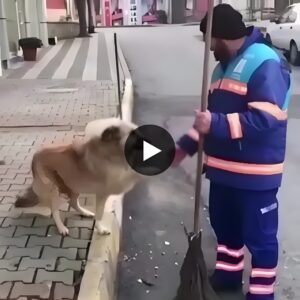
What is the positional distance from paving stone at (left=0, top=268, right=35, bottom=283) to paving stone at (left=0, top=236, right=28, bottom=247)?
1.44 ft

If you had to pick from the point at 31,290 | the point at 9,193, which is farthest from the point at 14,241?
the point at 9,193

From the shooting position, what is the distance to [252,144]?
349 centimetres

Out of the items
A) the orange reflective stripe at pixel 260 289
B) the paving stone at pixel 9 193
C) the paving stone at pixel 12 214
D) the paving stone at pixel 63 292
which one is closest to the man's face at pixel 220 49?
the orange reflective stripe at pixel 260 289

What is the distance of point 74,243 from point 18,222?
631mm

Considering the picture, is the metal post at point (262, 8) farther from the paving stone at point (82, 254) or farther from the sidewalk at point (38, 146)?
the paving stone at point (82, 254)

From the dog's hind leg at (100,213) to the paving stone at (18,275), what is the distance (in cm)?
58

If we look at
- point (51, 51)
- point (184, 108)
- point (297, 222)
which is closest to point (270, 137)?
point (297, 222)

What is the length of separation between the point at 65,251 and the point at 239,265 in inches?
46.6

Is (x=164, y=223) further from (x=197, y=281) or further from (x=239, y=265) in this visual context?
(x=197, y=281)

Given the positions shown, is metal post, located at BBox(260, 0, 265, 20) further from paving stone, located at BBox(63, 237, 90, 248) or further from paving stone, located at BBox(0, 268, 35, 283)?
paving stone, located at BBox(0, 268, 35, 283)

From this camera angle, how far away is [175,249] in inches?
193

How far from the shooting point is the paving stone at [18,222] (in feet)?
15.2

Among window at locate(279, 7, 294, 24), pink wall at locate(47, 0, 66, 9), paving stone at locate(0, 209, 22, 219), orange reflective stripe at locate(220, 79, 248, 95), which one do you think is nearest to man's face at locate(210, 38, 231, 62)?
orange reflective stripe at locate(220, 79, 248, 95)

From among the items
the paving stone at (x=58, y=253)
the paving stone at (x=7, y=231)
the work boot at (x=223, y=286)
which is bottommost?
the work boot at (x=223, y=286)
